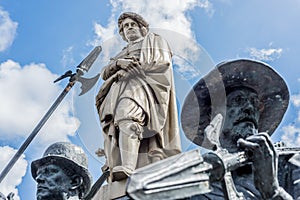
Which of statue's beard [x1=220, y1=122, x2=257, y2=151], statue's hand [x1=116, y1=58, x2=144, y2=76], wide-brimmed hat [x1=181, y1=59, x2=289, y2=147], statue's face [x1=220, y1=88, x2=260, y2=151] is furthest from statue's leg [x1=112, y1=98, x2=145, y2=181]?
statue's beard [x1=220, y1=122, x2=257, y2=151]

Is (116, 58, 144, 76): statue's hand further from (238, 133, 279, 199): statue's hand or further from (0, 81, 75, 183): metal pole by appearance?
(238, 133, 279, 199): statue's hand

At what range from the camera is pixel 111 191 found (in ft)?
21.0

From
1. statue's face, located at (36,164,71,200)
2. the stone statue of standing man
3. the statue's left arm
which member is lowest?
the statue's left arm

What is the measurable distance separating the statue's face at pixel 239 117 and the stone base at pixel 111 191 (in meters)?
1.42

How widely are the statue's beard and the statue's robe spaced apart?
2025 millimetres

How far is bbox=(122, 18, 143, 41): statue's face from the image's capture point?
8.35 metres

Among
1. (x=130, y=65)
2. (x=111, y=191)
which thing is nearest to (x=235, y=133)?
(x=111, y=191)

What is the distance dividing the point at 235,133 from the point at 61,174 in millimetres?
1270

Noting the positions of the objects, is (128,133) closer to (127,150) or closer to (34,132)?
(127,150)

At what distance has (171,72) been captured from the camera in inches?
308

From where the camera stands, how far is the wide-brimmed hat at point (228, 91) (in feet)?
18.0

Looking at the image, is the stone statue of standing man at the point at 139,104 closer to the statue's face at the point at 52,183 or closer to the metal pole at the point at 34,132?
the statue's face at the point at 52,183

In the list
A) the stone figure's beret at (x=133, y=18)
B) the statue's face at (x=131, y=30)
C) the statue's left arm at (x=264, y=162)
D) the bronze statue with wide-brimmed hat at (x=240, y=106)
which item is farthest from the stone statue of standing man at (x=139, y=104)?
the statue's left arm at (x=264, y=162)

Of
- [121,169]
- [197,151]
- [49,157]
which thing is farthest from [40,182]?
[197,151]
